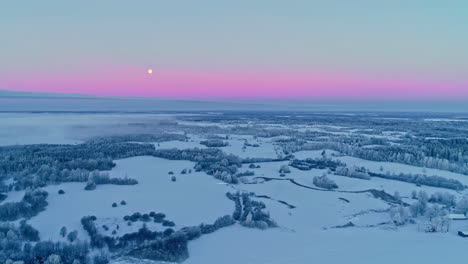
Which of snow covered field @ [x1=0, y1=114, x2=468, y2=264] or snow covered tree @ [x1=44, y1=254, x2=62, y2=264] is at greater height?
snow covered tree @ [x1=44, y1=254, x2=62, y2=264]

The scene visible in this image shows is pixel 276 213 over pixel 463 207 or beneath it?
beneath

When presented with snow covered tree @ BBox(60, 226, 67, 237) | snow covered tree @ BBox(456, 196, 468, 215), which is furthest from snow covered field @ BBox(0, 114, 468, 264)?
snow covered tree @ BBox(456, 196, 468, 215)

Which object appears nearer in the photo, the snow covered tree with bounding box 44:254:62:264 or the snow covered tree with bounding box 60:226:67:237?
the snow covered tree with bounding box 44:254:62:264

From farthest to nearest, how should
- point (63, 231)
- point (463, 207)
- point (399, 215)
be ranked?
point (463, 207)
point (399, 215)
point (63, 231)

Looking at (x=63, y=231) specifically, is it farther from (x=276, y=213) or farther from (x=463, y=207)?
(x=463, y=207)

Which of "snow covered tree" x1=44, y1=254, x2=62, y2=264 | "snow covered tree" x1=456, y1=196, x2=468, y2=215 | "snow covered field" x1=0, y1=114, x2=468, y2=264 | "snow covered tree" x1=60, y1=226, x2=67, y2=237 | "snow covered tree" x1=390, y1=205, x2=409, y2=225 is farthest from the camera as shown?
"snow covered tree" x1=456, y1=196, x2=468, y2=215

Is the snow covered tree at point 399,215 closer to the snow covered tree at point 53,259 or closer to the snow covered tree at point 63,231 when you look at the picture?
the snow covered tree at point 53,259

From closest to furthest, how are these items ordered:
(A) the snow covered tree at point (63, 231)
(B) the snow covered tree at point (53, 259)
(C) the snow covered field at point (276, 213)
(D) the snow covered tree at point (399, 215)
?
(B) the snow covered tree at point (53, 259) → (C) the snow covered field at point (276, 213) → (A) the snow covered tree at point (63, 231) → (D) the snow covered tree at point (399, 215)

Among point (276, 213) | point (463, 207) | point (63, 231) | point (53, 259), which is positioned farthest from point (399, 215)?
point (63, 231)

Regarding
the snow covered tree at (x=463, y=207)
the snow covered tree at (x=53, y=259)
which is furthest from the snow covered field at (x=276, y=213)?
the snow covered tree at (x=53, y=259)

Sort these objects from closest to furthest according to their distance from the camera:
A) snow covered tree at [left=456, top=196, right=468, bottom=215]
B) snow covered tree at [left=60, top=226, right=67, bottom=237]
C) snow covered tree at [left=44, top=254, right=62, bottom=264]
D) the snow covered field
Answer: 1. snow covered tree at [left=44, top=254, right=62, bottom=264]
2. the snow covered field
3. snow covered tree at [left=60, top=226, right=67, bottom=237]
4. snow covered tree at [left=456, top=196, right=468, bottom=215]

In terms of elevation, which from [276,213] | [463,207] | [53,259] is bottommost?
[276,213]

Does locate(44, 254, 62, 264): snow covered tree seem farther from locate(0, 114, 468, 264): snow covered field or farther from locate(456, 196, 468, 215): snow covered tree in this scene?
locate(456, 196, 468, 215): snow covered tree

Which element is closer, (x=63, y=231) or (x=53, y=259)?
(x=53, y=259)
